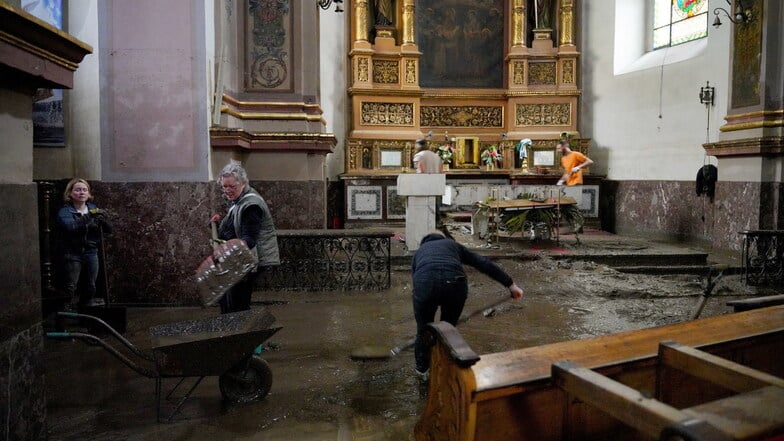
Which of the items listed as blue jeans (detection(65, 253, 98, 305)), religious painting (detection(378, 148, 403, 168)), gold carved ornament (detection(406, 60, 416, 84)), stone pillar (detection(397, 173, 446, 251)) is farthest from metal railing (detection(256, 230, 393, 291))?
gold carved ornament (detection(406, 60, 416, 84))

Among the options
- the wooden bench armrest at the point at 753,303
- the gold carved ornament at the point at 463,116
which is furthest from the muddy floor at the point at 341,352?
the gold carved ornament at the point at 463,116

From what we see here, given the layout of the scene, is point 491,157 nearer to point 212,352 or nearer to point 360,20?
point 360,20

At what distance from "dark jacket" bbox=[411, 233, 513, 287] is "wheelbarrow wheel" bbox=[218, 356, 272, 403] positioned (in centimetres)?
120

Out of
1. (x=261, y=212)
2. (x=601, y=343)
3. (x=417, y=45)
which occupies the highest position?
(x=417, y=45)

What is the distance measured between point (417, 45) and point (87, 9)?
31.0 ft

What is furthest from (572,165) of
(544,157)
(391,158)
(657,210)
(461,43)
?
(461,43)

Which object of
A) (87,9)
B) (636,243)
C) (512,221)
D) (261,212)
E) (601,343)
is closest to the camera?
(601,343)

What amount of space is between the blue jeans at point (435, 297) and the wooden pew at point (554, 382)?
4.47ft

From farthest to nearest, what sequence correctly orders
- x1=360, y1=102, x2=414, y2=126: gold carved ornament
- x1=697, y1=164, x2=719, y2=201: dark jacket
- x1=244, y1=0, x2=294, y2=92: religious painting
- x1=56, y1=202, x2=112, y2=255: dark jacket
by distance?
x1=360, y1=102, x2=414, y2=126: gold carved ornament
x1=697, y1=164, x2=719, y2=201: dark jacket
x1=244, y1=0, x2=294, y2=92: religious painting
x1=56, y1=202, x2=112, y2=255: dark jacket

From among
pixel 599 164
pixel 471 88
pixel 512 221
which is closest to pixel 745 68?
pixel 512 221

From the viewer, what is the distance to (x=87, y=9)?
20.3 ft

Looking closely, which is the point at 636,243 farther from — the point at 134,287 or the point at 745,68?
the point at 134,287

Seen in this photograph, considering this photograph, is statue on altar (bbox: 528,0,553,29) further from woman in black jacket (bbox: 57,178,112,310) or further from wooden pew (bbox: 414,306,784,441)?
wooden pew (bbox: 414,306,784,441)

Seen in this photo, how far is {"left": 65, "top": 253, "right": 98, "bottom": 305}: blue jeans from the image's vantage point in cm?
544
